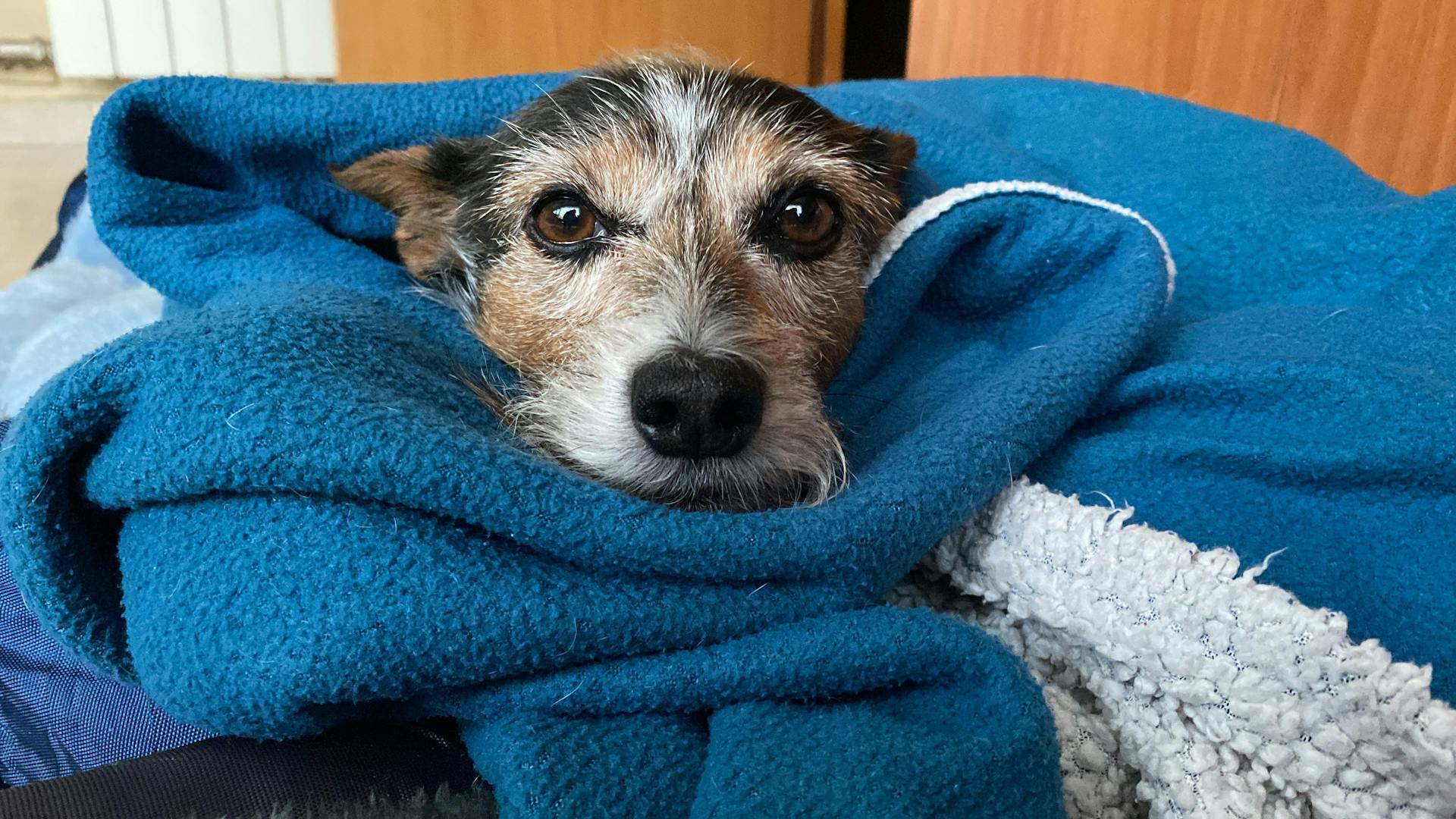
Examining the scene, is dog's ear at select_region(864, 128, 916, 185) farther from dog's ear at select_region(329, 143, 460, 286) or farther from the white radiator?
the white radiator

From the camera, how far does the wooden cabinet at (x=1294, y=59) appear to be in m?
2.26

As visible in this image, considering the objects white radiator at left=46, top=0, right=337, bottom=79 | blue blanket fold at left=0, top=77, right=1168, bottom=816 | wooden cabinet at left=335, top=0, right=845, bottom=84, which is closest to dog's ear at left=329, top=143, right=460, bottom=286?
blue blanket fold at left=0, top=77, right=1168, bottom=816

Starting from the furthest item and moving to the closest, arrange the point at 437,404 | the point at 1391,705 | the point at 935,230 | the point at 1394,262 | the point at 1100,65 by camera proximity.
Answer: the point at 1100,65 → the point at 935,230 → the point at 1394,262 → the point at 437,404 → the point at 1391,705

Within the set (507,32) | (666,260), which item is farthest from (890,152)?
(507,32)

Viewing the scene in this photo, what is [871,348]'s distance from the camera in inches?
64.1

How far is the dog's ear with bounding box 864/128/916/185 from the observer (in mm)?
1873

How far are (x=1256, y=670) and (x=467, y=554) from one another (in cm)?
80

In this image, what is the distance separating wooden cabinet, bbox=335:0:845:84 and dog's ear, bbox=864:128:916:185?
2427mm

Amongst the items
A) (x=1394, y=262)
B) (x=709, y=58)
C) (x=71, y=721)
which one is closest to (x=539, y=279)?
(x=71, y=721)

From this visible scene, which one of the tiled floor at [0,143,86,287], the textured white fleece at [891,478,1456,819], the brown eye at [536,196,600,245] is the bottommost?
the tiled floor at [0,143,86,287]

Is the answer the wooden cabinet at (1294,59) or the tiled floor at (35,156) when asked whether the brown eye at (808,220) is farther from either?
the tiled floor at (35,156)

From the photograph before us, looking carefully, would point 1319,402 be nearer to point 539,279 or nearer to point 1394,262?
point 1394,262

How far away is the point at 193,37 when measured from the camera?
487 cm

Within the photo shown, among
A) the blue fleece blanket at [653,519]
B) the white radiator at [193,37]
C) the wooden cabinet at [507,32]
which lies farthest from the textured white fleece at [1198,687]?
the white radiator at [193,37]
